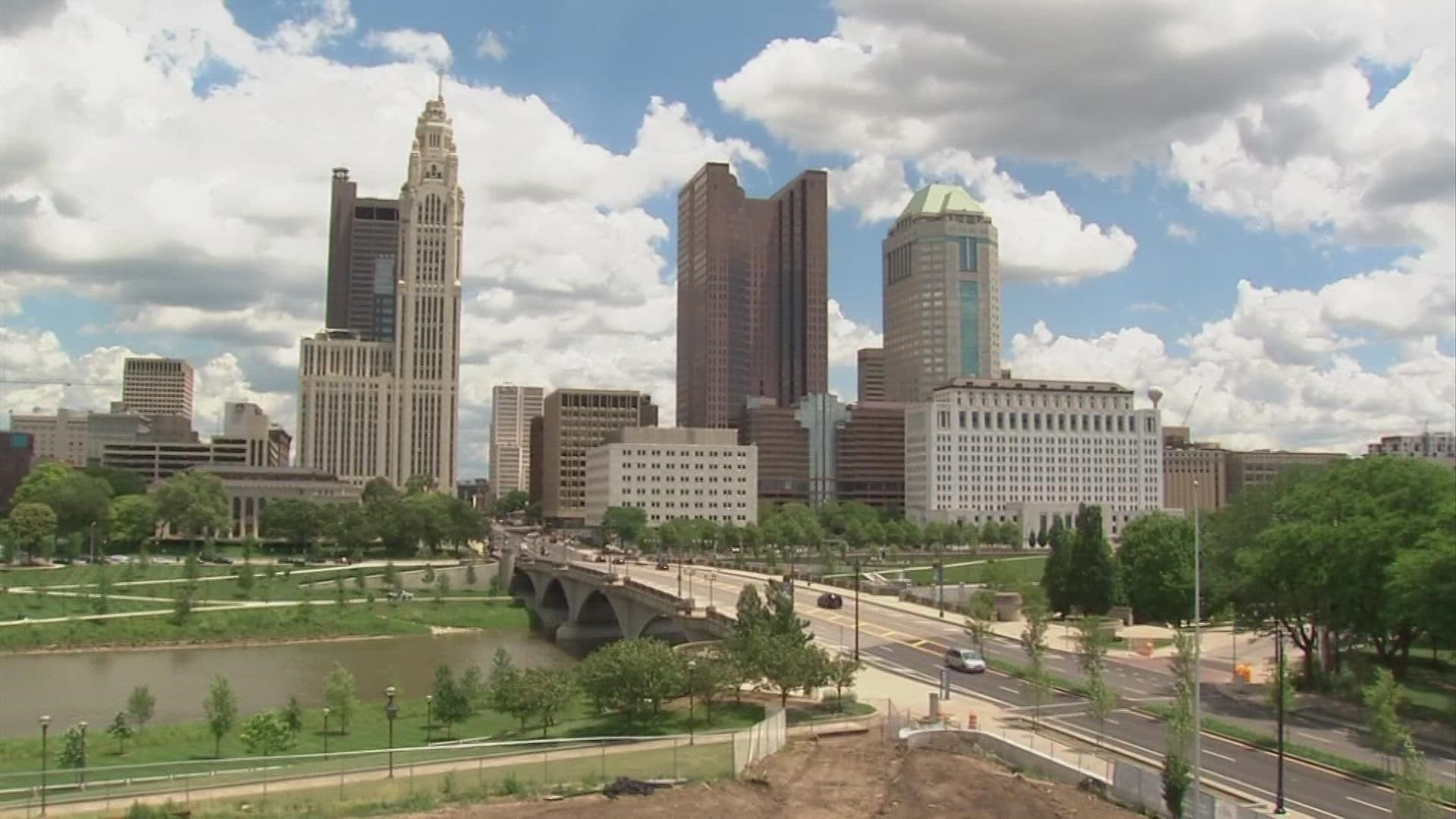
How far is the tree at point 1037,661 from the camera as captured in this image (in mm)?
50625

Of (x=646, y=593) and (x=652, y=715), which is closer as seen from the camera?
(x=652, y=715)

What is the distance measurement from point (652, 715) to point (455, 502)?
148 m

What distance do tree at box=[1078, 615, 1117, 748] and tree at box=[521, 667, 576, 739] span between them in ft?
74.6

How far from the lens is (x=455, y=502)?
195125mm

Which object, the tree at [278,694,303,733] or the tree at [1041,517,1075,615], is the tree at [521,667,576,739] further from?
the tree at [1041,517,1075,615]

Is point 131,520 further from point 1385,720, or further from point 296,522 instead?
point 1385,720

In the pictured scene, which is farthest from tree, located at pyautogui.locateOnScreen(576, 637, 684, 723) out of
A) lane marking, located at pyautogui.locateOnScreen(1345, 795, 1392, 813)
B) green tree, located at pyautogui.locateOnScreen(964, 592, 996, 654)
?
lane marking, located at pyautogui.locateOnScreen(1345, 795, 1392, 813)

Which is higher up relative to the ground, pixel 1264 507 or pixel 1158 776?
pixel 1264 507

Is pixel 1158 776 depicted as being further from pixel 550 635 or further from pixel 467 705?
pixel 550 635

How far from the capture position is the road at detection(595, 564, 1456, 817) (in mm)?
39188

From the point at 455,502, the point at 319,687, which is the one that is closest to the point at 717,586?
the point at 319,687

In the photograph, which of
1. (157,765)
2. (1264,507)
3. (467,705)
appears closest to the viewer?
(157,765)

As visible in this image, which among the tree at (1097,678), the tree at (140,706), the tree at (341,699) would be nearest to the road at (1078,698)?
the tree at (1097,678)

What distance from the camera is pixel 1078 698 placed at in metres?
56.6
